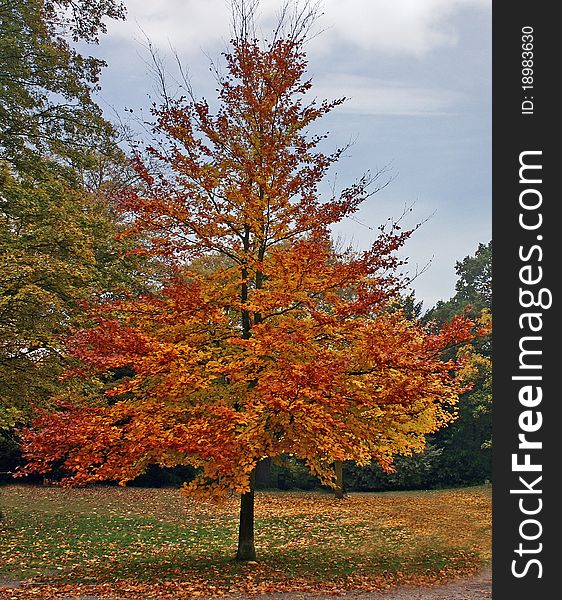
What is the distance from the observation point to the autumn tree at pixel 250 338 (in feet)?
28.9

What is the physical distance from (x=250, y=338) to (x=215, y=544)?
662 centimetres

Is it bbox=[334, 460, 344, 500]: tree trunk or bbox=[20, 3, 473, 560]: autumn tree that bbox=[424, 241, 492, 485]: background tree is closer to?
bbox=[334, 460, 344, 500]: tree trunk

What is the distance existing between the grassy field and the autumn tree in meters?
1.53

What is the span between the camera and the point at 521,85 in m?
5.89

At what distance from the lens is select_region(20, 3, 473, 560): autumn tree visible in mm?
8805

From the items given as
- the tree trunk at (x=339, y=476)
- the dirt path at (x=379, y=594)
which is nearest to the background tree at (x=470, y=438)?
the tree trunk at (x=339, y=476)

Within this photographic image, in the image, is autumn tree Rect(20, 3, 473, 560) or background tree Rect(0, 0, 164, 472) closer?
autumn tree Rect(20, 3, 473, 560)

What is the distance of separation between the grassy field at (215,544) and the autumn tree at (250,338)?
1526 millimetres

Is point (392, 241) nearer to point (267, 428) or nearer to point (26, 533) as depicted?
point (267, 428)

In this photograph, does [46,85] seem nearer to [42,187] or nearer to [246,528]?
[42,187]

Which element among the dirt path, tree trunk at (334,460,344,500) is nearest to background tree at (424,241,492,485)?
tree trunk at (334,460,344,500)

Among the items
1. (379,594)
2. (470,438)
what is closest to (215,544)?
(379,594)

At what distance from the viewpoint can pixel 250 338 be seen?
947 cm

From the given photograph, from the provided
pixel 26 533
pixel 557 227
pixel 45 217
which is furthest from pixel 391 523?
pixel 557 227
